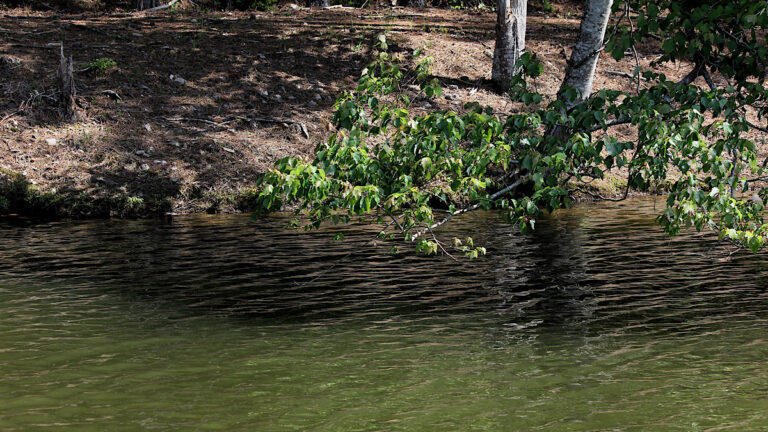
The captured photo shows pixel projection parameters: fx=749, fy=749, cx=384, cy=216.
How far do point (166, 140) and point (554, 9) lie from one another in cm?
1743

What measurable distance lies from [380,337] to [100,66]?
15399 mm

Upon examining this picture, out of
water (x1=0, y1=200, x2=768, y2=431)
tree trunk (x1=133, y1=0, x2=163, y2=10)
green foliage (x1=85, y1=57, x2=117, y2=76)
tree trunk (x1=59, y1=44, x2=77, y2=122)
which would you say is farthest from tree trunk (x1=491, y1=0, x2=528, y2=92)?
tree trunk (x1=133, y1=0, x2=163, y2=10)

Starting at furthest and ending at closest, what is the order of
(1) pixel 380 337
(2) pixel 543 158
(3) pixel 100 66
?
1. (3) pixel 100 66
2. (1) pixel 380 337
3. (2) pixel 543 158

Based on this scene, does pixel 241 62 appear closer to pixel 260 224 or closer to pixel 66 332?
pixel 260 224

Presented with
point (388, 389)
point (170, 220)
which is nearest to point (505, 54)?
point (170, 220)

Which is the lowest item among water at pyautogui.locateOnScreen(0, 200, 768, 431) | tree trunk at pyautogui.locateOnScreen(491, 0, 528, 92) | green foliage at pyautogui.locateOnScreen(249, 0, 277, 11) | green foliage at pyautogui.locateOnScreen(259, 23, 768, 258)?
water at pyautogui.locateOnScreen(0, 200, 768, 431)

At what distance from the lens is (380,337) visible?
7.21 meters

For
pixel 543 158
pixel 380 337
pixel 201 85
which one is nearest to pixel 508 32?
pixel 201 85

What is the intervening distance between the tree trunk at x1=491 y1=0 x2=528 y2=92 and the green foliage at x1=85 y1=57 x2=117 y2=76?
10.4m

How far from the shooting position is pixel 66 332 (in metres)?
7.38

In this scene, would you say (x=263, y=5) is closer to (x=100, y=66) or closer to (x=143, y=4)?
(x=143, y=4)

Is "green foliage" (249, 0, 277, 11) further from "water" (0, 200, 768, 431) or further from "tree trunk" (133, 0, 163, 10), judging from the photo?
"water" (0, 200, 768, 431)

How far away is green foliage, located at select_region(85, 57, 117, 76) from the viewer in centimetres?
1970

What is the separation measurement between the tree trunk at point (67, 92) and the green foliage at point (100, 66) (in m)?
1.76
